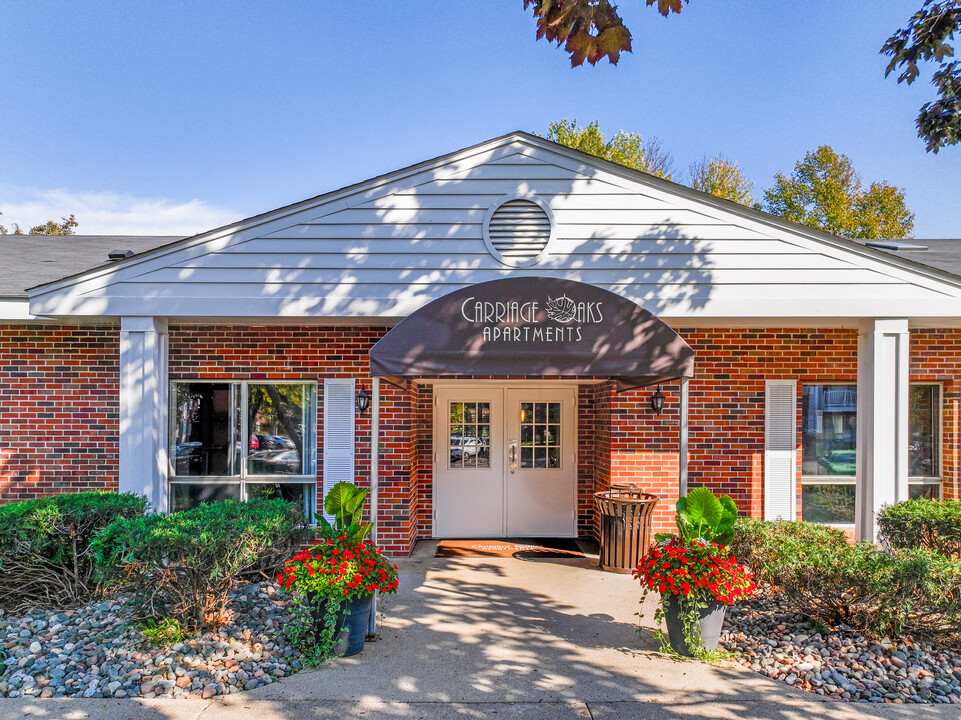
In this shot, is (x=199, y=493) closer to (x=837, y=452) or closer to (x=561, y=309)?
(x=561, y=309)

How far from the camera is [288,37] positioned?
10.0 m

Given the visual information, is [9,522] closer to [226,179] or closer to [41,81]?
[226,179]

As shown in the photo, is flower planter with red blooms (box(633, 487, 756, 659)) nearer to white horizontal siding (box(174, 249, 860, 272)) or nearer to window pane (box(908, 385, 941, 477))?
white horizontal siding (box(174, 249, 860, 272))

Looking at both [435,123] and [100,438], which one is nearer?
[100,438]

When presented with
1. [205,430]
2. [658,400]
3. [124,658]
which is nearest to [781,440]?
[658,400]

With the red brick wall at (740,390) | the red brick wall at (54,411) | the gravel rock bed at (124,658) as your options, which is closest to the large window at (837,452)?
the red brick wall at (740,390)

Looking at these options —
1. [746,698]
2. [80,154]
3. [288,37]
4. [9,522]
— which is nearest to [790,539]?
[746,698]

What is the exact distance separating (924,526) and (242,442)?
7.11m

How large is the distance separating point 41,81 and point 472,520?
1391cm

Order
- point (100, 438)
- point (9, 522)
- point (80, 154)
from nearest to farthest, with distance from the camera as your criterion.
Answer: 1. point (9, 522)
2. point (100, 438)
3. point (80, 154)

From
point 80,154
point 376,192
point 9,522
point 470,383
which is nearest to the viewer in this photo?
point 9,522

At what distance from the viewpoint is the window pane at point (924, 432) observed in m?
7.95

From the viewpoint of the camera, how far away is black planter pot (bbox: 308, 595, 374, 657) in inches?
182

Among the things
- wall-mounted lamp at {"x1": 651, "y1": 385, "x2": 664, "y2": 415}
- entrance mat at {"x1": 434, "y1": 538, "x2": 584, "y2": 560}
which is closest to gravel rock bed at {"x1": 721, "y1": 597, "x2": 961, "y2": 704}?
wall-mounted lamp at {"x1": 651, "y1": 385, "x2": 664, "y2": 415}
